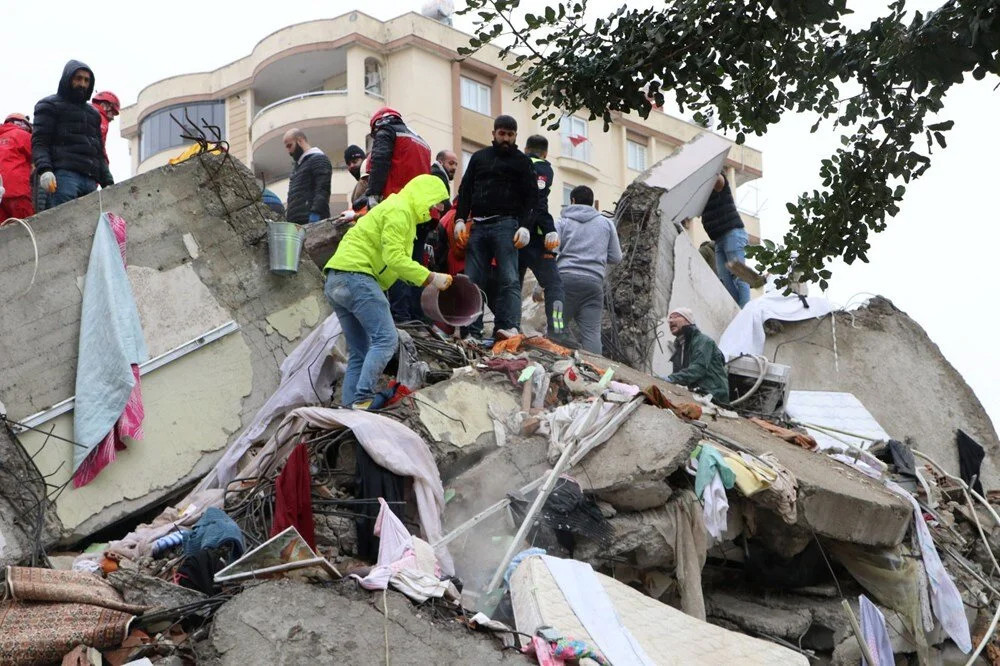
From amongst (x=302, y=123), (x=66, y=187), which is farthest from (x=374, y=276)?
(x=302, y=123)

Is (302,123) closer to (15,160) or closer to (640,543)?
(15,160)

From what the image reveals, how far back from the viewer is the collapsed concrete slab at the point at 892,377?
13852 millimetres

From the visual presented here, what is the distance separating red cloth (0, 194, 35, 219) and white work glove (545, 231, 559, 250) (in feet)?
13.2

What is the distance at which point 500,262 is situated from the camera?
10102 mm

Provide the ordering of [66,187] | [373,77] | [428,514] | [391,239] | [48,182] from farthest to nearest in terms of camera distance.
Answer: [373,77]
[66,187]
[48,182]
[391,239]
[428,514]

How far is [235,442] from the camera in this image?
894 cm

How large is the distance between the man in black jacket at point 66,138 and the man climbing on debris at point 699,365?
5009 mm

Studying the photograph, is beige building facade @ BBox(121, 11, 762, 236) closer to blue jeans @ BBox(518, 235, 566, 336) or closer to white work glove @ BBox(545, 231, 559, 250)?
blue jeans @ BBox(518, 235, 566, 336)

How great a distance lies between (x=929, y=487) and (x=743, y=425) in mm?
1843

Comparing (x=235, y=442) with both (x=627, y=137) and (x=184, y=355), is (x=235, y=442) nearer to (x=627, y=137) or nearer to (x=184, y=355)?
(x=184, y=355)

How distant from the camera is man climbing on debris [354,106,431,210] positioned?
410 inches

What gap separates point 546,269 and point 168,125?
26.3 meters

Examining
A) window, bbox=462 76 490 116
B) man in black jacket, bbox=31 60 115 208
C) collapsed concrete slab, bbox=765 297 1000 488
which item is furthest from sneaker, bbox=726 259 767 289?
window, bbox=462 76 490 116

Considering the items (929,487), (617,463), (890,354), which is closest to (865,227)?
(617,463)
